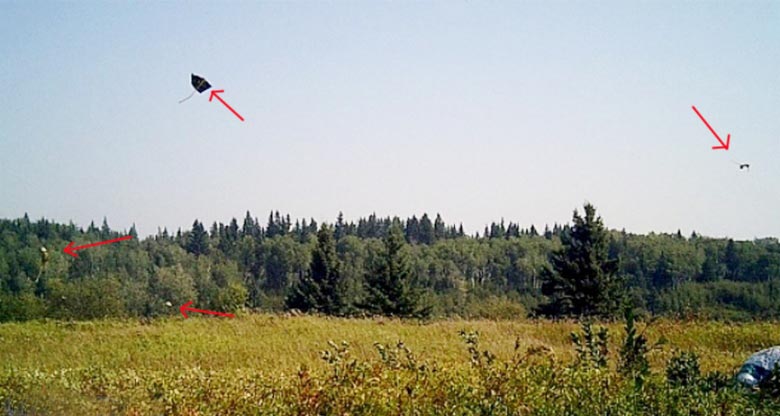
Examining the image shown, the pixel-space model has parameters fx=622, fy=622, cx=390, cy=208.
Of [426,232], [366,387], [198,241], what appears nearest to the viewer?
[366,387]

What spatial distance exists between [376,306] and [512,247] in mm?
95122

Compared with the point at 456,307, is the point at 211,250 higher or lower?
higher

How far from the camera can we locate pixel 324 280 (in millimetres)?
41344

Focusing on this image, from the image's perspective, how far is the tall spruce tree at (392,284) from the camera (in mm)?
33844

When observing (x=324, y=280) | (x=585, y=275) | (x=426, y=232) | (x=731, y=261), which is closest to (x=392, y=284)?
(x=324, y=280)

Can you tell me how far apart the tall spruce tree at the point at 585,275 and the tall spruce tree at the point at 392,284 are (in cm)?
733

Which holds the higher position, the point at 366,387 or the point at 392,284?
the point at 366,387

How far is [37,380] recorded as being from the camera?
280 inches

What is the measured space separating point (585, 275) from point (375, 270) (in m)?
11.2

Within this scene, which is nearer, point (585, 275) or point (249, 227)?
point (585, 275)

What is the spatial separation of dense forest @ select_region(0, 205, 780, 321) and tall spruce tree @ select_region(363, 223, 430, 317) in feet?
0.20

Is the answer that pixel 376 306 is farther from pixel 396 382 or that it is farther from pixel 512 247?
pixel 512 247

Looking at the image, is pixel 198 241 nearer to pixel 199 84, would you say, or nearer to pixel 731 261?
pixel 731 261

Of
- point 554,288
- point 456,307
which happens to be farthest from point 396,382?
point 456,307
